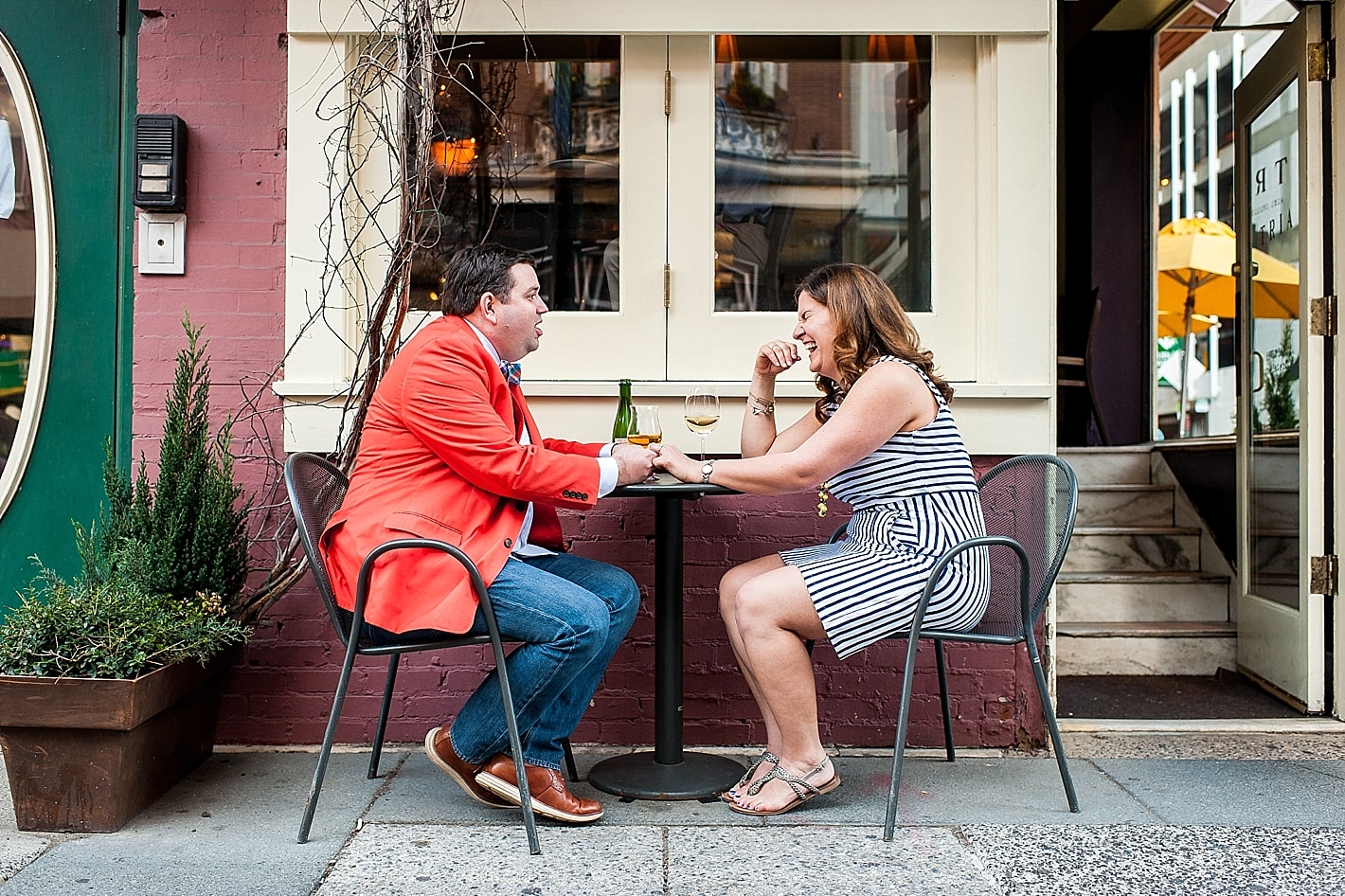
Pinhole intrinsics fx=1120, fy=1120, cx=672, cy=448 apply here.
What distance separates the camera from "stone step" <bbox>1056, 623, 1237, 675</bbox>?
447 centimetres

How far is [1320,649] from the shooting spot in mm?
3777

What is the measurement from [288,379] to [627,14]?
1.48 meters

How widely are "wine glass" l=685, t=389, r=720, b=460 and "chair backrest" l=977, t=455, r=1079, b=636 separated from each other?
2.63 feet

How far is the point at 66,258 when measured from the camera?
136 inches

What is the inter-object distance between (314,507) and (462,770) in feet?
2.43

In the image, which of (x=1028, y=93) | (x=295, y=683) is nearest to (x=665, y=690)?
(x=295, y=683)

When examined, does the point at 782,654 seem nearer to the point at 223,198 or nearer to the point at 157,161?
the point at 223,198

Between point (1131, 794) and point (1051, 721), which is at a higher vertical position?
point (1051, 721)

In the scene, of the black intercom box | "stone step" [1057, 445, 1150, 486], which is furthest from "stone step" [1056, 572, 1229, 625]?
the black intercom box

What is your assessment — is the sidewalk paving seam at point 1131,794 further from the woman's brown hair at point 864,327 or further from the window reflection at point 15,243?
the window reflection at point 15,243

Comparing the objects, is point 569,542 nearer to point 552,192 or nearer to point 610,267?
point 610,267

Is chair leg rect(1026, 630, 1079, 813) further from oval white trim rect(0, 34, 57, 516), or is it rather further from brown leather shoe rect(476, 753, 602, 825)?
oval white trim rect(0, 34, 57, 516)

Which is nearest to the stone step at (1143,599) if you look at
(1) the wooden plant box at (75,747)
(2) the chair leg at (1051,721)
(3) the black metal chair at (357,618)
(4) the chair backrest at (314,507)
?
(2) the chair leg at (1051,721)

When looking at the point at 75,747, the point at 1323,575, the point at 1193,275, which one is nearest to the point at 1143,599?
the point at 1323,575
